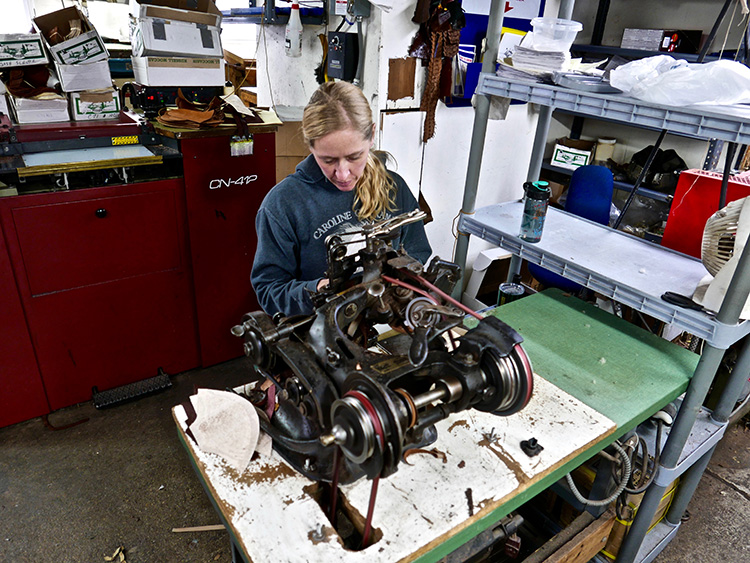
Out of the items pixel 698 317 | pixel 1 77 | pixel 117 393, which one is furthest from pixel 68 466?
pixel 698 317

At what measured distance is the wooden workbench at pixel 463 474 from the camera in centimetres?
92

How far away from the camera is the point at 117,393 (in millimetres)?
2508

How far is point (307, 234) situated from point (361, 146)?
309 millimetres

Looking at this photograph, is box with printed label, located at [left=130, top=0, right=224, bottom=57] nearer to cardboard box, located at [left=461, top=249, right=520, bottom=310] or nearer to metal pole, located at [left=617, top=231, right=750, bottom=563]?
cardboard box, located at [left=461, top=249, right=520, bottom=310]

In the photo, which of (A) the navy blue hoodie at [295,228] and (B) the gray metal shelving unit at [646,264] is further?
(A) the navy blue hoodie at [295,228]

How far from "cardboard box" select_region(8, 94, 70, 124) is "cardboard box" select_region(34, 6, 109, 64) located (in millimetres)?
179

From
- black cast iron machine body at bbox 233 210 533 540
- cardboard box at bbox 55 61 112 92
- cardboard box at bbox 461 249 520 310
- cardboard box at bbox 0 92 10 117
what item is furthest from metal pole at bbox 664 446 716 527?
cardboard box at bbox 0 92 10 117

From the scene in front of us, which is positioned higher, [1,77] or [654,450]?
[1,77]

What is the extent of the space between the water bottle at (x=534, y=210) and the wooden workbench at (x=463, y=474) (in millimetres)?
428

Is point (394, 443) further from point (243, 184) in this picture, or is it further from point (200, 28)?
point (200, 28)

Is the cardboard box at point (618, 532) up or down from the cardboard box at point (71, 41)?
Result: down

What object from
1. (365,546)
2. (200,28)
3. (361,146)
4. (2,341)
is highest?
(200,28)

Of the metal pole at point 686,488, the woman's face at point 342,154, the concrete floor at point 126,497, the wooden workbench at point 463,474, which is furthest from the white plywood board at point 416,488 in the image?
the concrete floor at point 126,497

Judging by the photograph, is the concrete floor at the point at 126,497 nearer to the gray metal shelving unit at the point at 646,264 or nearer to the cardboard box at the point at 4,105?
the gray metal shelving unit at the point at 646,264
